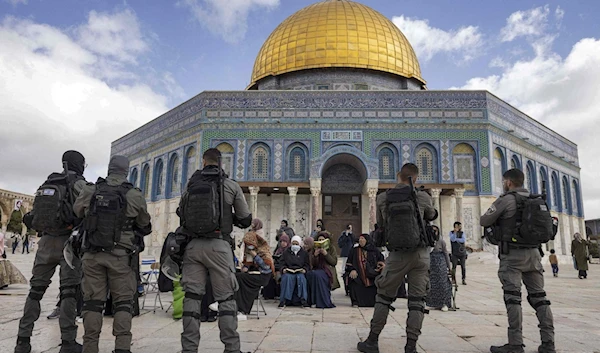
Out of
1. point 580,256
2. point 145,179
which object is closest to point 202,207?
point 580,256

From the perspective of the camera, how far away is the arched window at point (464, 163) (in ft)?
64.9

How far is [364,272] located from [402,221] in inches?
127

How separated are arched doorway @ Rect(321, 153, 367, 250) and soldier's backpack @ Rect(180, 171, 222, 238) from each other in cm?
1663

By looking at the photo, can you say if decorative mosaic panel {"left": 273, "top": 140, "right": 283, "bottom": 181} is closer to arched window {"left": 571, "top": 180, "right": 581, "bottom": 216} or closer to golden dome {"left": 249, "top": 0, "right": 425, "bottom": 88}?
golden dome {"left": 249, "top": 0, "right": 425, "bottom": 88}

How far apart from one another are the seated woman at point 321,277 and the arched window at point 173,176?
16.1 meters

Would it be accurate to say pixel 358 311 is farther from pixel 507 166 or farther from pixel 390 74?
pixel 390 74

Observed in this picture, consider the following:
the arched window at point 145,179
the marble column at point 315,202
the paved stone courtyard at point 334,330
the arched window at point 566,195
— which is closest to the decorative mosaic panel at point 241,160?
the marble column at point 315,202

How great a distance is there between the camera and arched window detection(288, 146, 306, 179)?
20.1 meters

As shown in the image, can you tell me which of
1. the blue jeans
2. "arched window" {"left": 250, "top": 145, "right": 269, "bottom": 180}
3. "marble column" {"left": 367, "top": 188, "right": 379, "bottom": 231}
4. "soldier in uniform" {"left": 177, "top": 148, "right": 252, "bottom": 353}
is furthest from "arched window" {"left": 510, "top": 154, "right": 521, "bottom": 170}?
"soldier in uniform" {"left": 177, "top": 148, "right": 252, "bottom": 353}

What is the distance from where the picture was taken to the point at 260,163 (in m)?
20.4

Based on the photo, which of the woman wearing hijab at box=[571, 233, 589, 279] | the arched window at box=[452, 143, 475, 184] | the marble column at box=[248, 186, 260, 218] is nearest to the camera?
the woman wearing hijab at box=[571, 233, 589, 279]

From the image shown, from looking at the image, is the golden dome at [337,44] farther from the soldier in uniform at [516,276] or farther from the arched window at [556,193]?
the soldier in uniform at [516,276]

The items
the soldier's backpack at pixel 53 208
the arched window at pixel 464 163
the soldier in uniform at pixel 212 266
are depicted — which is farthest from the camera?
the arched window at pixel 464 163

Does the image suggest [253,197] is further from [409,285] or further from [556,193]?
[556,193]
